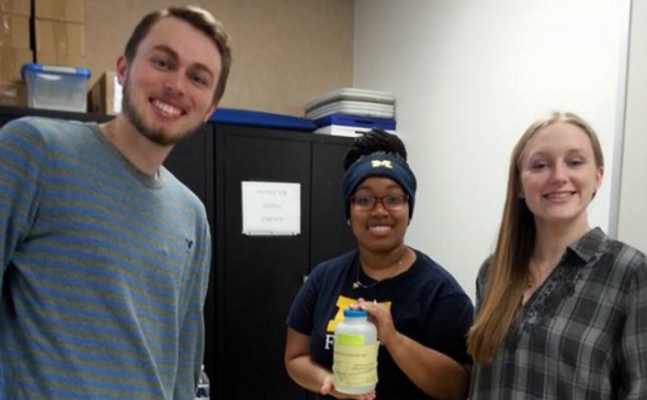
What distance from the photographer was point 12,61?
2.08 m

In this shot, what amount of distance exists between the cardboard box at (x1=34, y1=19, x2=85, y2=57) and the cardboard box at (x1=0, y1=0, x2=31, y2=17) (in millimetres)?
60

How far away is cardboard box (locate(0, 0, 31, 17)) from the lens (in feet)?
6.72

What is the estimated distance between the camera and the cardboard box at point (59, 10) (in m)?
2.07

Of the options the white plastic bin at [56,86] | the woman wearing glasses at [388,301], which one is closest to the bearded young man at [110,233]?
the woman wearing glasses at [388,301]

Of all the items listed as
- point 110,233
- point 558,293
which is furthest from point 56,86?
point 558,293

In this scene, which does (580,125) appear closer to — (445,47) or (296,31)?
(445,47)

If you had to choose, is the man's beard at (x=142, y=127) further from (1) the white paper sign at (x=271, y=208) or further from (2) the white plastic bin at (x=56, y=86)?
(1) the white paper sign at (x=271, y=208)

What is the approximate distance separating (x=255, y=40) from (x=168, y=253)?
2.15 meters

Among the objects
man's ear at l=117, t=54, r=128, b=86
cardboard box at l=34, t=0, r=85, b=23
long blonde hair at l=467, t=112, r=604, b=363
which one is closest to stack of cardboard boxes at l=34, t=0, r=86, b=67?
cardboard box at l=34, t=0, r=85, b=23

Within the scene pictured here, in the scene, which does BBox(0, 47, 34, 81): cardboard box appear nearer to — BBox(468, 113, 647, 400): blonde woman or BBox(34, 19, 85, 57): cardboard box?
BBox(34, 19, 85, 57): cardboard box

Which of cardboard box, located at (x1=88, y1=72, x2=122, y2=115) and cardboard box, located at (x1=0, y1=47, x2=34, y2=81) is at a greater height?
cardboard box, located at (x1=0, y1=47, x2=34, y2=81)

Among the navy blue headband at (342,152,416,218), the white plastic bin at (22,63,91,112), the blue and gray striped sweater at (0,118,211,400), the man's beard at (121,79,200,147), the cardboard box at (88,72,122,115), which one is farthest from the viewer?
the cardboard box at (88,72,122,115)

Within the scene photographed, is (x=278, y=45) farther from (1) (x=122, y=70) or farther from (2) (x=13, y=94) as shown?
(1) (x=122, y=70)

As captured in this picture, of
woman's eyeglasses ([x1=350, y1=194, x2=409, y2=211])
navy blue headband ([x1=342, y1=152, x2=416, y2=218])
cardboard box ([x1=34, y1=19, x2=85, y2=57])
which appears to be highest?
cardboard box ([x1=34, y1=19, x2=85, y2=57])
